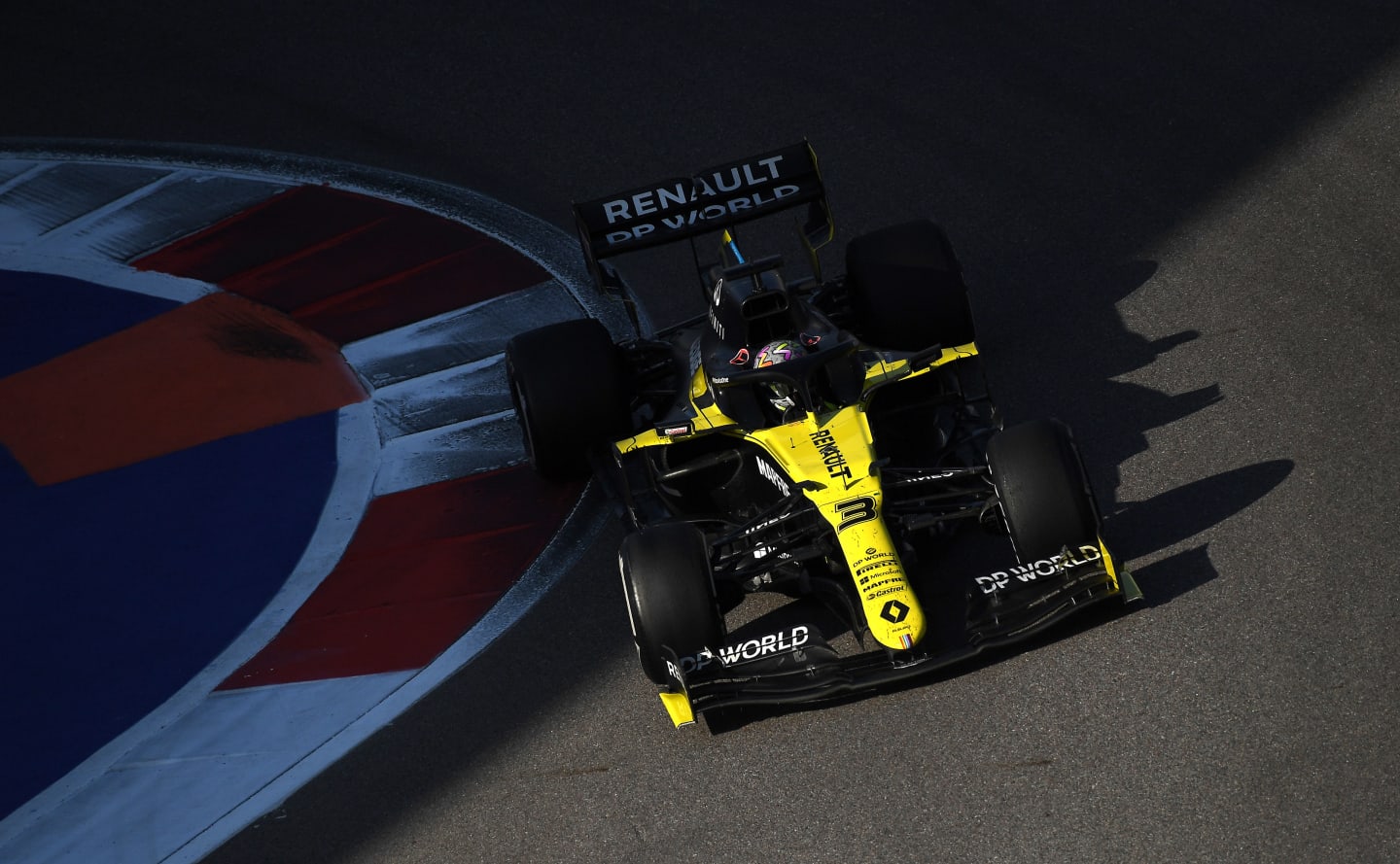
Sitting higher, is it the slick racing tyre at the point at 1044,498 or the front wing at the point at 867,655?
the slick racing tyre at the point at 1044,498

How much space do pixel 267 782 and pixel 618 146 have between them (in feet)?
19.7

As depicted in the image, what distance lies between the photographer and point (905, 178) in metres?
9.73

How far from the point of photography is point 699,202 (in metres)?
7.46

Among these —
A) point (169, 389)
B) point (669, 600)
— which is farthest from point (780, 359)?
point (169, 389)

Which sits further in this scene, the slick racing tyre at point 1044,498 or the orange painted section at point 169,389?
the orange painted section at point 169,389

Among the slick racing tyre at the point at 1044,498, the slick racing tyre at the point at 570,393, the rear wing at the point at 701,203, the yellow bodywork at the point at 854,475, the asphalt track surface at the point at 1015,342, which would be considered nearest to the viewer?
the asphalt track surface at the point at 1015,342

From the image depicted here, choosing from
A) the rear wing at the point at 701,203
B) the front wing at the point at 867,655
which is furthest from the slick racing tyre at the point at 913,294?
the front wing at the point at 867,655

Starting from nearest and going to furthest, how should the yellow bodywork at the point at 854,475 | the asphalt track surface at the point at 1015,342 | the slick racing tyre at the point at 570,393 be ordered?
the asphalt track surface at the point at 1015,342 → the yellow bodywork at the point at 854,475 → the slick racing tyre at the point at 570,393

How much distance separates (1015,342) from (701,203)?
1.80m

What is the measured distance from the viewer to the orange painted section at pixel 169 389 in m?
8.49

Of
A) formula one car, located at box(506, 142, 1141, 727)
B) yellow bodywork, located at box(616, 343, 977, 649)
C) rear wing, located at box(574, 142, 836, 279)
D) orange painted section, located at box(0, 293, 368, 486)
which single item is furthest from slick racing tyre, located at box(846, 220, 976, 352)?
orange painted section, located at box(0, 293, 368, 486)

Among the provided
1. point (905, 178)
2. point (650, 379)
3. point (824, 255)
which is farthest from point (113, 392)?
point (905, 178)

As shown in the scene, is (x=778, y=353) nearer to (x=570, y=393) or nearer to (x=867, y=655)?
(x=570, y=393)

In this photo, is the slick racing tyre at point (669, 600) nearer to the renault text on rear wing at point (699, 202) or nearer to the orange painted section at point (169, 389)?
the renault text on rear wing at point (699, 202)
